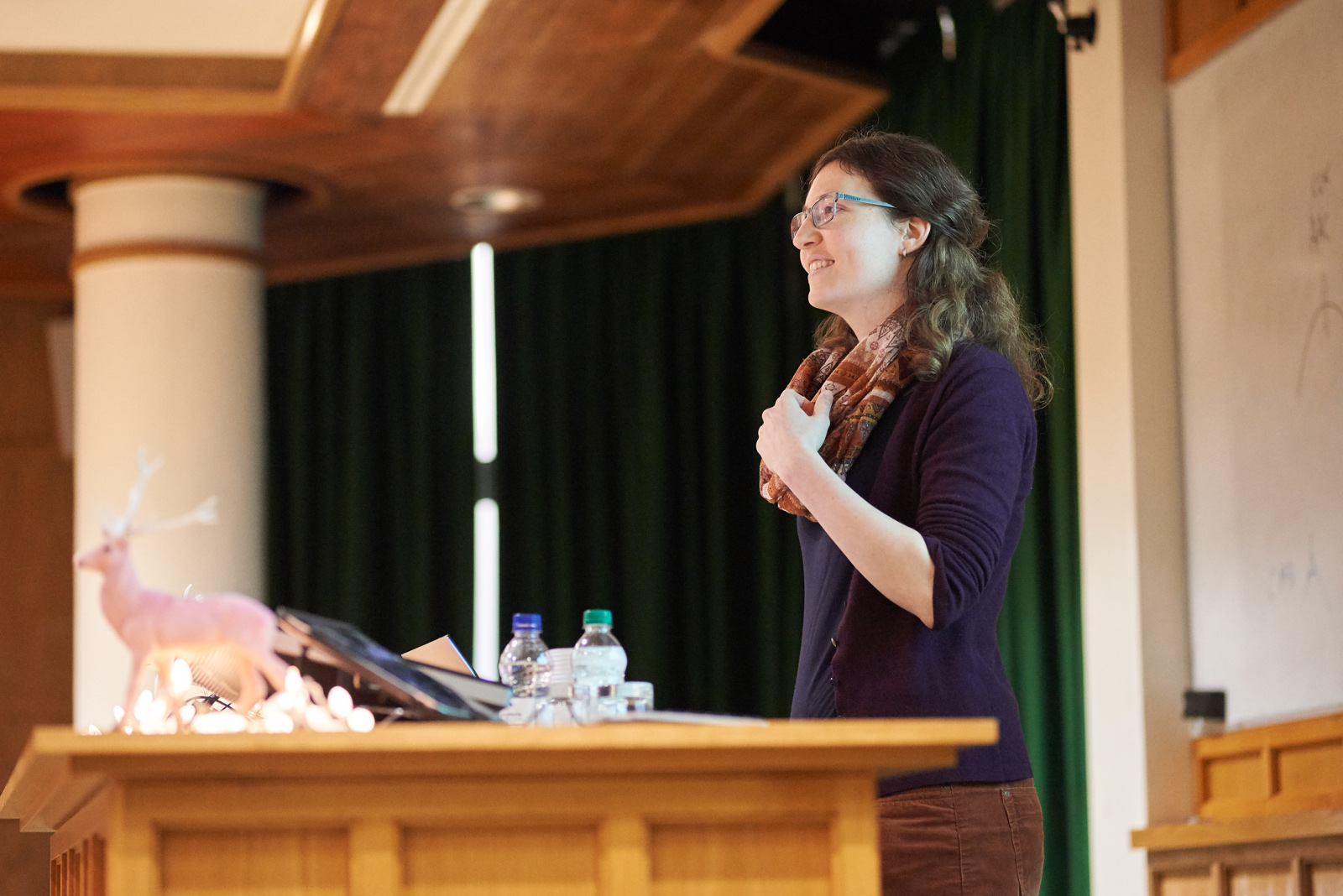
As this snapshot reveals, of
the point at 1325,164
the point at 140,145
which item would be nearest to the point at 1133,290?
the point at 1325,164

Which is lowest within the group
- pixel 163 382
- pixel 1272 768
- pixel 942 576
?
pixel 1272 768

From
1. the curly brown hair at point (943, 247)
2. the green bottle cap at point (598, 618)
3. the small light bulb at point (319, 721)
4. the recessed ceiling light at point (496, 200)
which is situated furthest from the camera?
the recessed ceiling light at point (496, 200)

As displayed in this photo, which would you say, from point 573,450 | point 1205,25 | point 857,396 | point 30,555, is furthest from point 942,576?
point 30,555

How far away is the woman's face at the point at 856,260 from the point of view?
1837 mm

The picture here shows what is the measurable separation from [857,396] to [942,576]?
27cm

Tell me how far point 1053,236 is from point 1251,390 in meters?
0.93

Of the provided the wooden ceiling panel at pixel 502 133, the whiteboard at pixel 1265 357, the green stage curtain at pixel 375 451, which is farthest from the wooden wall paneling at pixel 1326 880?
the green stage curtain at pixel 375 451

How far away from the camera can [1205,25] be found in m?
3.87

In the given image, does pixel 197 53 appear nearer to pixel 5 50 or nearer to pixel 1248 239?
pixel 5 50

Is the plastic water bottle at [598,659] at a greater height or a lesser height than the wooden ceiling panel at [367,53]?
lesser

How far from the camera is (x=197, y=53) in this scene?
4.48 m

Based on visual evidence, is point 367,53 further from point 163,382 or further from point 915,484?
point 915,484

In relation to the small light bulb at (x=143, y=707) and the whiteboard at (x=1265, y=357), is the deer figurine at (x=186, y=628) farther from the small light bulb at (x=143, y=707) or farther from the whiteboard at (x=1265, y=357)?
the whiteboard at (x=1265, y=357)

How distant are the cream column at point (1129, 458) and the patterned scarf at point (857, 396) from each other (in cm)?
230
